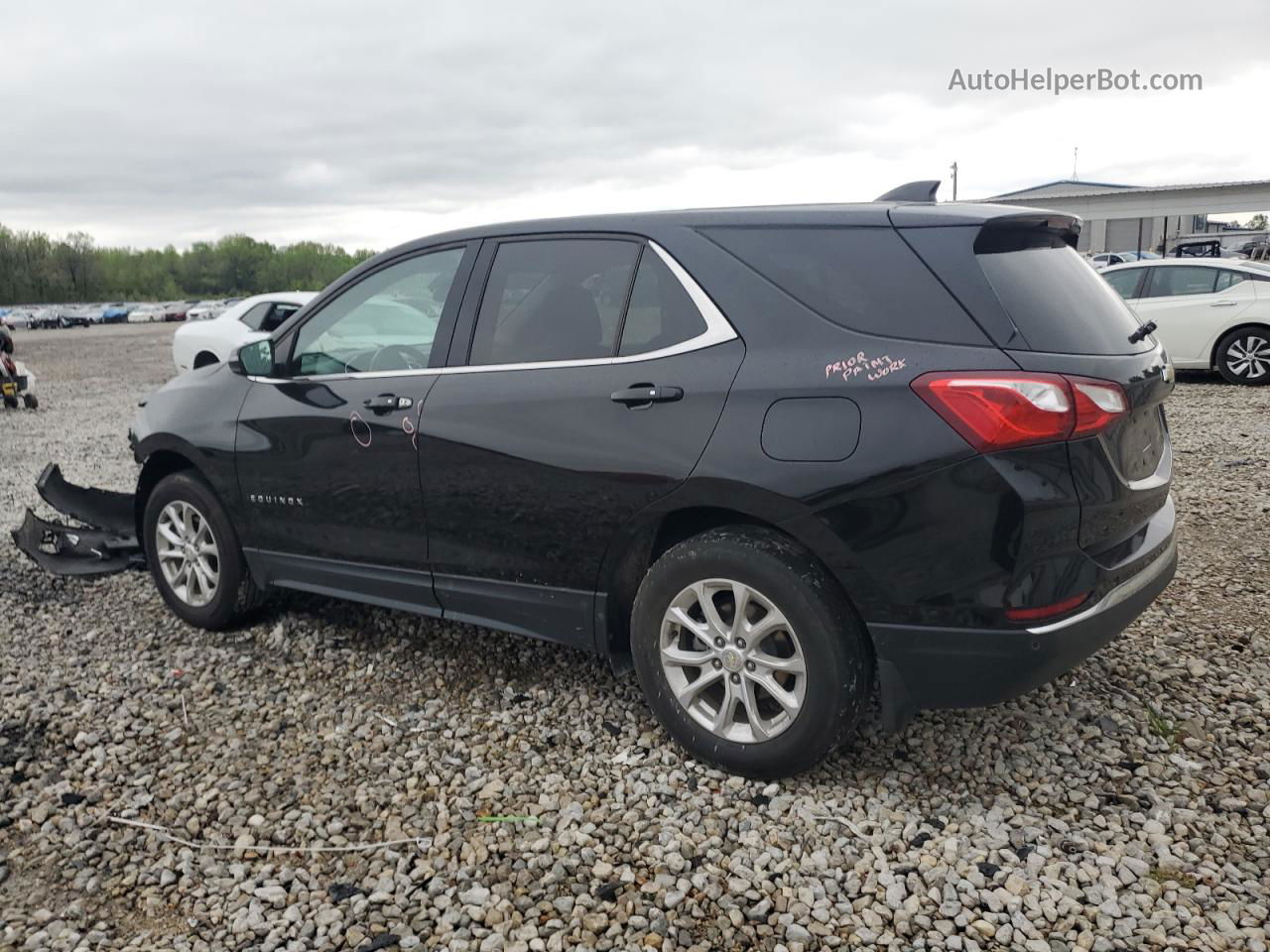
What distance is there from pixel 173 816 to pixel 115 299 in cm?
11220

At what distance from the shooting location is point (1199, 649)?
423 cm

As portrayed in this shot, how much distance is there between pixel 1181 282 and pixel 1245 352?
3.78 feet

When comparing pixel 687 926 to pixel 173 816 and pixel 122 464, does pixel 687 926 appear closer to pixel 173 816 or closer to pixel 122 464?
pixel 173 816

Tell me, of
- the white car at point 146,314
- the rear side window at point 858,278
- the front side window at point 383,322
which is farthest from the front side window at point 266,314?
the white car at point 146,314

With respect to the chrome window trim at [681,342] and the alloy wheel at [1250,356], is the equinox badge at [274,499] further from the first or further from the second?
the alloy wheel at [1250,356]

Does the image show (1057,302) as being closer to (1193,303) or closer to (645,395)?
(645,395)

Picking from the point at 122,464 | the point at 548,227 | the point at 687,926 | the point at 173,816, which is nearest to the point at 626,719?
the point at 687,926

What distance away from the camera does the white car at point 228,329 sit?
46.2 feet

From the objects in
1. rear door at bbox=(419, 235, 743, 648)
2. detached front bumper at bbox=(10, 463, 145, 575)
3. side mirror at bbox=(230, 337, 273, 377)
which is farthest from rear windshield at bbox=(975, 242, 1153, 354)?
detached front bumper at bbox=(10, 463, 145, 575)

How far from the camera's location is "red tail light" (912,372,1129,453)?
9.19ft

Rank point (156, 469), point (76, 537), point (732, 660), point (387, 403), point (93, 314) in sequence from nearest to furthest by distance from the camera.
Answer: point (732, 660) → point (387, 403) → point (156, 469) → point (76, 537) → point (93, 314)

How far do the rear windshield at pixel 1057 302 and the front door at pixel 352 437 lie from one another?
6.63ft

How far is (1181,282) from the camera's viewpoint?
12.5 m

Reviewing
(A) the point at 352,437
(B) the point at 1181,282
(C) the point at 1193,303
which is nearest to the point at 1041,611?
(A) the point at 352,437
